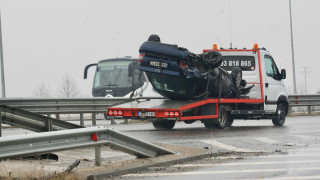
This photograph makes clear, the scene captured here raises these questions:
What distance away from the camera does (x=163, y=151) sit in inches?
419

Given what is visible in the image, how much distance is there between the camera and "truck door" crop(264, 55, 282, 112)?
20.7 meters

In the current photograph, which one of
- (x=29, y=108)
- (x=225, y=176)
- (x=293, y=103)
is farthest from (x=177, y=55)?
(x=293, y=103)

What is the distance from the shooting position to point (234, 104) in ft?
64.9

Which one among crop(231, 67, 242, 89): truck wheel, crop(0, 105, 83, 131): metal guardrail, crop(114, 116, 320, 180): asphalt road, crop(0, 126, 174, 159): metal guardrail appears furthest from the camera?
crop(231, 67, 242, 89): truck wheel

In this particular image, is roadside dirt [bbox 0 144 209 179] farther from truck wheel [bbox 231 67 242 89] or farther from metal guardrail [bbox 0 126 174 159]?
truck wheel [bbox 231 67 242 89]

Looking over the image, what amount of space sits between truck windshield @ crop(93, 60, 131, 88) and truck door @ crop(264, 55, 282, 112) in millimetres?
15717

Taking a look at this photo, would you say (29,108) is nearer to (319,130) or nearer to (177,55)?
(177,55)

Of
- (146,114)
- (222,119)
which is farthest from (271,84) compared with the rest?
(146,114)

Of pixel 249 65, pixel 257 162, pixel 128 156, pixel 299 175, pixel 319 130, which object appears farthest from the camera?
pixel 249 65

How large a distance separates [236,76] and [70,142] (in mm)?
11363

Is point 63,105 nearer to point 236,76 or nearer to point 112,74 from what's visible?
point 236,76

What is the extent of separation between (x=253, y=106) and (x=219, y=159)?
10041 millimetres

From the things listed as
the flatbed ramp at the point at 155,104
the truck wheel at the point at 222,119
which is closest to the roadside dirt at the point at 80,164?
the flatbed ramp at the point at 155,104

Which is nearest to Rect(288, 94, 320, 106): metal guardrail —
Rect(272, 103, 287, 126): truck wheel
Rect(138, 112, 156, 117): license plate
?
Rect(272, 103, 287, 126): truck wheel
